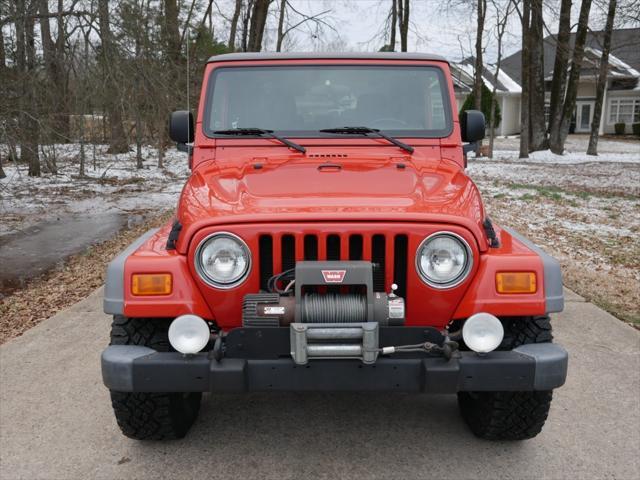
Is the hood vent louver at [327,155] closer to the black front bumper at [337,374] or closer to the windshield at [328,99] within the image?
the windshield at [328,99]

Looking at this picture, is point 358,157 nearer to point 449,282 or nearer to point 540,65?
point 449,282

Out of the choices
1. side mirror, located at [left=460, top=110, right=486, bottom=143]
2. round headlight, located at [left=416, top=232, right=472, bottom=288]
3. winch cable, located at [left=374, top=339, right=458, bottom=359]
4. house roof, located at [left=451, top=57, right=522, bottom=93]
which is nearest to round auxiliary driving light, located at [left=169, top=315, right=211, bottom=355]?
winch cable, located at [left=374, top=339, right=458, bottom=359]

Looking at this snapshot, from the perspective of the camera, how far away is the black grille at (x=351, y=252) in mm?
2699

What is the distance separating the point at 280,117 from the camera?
12.9 feet

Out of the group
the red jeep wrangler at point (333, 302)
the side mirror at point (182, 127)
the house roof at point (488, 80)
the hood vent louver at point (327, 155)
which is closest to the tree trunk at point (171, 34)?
the side mirror at point (182, 127)

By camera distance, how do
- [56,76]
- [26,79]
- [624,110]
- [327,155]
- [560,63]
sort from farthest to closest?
[624,110], [560,63], [56,76], [26,79], [327,155]

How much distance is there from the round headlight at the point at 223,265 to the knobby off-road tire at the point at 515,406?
116cm

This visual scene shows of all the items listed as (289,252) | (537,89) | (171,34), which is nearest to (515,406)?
(289,252)

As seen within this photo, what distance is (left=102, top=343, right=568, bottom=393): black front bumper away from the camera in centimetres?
255

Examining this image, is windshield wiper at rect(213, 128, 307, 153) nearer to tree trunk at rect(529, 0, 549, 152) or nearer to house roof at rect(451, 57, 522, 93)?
tree trunk at rect(529, 0, 549, 152)

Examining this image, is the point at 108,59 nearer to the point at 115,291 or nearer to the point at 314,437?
the point at 115,291

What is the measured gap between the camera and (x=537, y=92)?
25062mm

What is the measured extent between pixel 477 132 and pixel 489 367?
6.50ft

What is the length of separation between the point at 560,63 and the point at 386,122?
22510 millimetres
